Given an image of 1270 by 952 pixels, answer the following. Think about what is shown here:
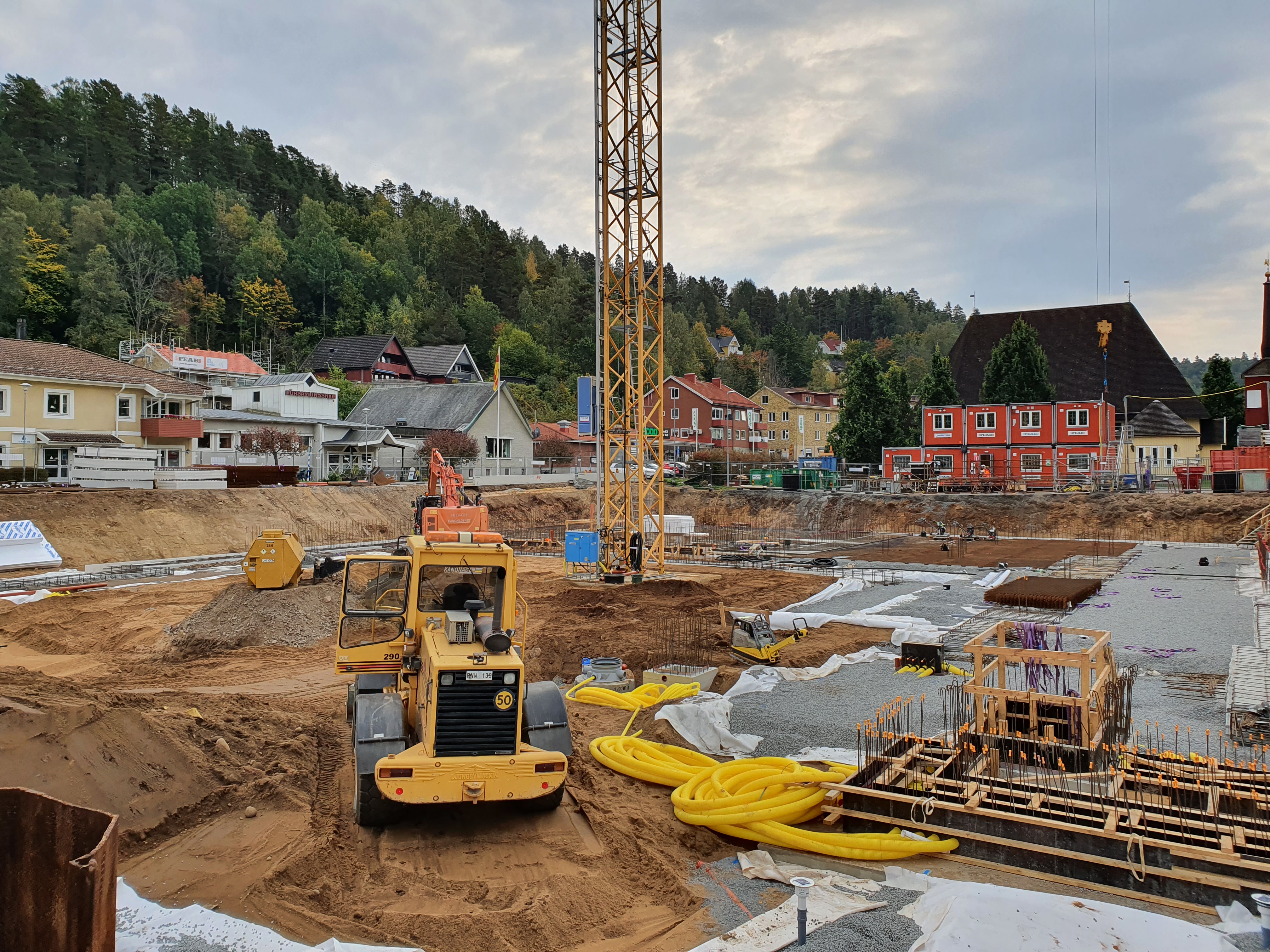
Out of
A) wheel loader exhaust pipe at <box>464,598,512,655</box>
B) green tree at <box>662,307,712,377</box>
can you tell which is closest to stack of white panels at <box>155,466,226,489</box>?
wheel loader exhaust pipe at <box>464,598,512,655</box>

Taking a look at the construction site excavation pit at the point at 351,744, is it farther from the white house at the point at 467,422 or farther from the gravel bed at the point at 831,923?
the white house at the point at 467,422

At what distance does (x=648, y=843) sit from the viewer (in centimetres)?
746

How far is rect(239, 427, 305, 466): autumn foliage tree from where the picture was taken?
43312 millimetres

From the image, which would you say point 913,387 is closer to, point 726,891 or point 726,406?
point 726,406

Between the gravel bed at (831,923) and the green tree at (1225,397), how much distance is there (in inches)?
2269

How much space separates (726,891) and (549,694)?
8.38ft

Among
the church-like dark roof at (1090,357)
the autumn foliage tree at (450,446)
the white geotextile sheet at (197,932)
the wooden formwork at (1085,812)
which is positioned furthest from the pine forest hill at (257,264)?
the white geotextile sheet at (197,932)

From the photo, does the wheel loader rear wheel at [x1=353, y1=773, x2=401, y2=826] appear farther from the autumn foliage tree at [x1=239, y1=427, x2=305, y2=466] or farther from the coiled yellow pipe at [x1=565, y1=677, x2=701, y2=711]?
the autumn foliage tree at [x1=239, y1=427, x2=305, y2=466]

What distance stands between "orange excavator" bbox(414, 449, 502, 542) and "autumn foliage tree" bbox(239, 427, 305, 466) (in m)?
29.9

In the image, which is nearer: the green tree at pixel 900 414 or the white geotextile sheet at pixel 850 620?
the white geotextile sheet at pixel 850 620

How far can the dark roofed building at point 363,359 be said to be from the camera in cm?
6912

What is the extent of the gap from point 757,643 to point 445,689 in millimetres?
8797

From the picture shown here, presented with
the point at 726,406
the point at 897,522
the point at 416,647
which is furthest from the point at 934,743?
the point at 726,406

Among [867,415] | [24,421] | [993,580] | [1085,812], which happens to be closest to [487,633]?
[1085,812]
